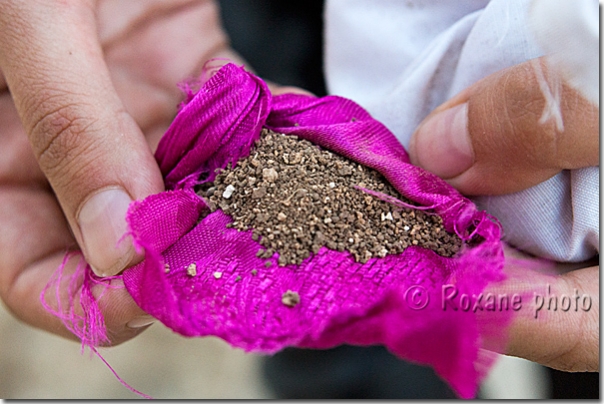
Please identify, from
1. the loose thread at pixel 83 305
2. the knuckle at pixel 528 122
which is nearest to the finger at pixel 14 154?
the loose thread at pixel 83 305

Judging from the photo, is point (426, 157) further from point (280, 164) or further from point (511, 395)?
point (511, 395)

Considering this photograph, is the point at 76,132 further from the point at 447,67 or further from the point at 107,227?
the point at 447,67

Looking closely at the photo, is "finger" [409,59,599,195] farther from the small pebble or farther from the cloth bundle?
the small pebble

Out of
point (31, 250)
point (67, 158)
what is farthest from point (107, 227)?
point (31, 250)

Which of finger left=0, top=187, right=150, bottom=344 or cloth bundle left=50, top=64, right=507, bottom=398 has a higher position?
cloth bundle left=50, top=64, right=507, bottom=398

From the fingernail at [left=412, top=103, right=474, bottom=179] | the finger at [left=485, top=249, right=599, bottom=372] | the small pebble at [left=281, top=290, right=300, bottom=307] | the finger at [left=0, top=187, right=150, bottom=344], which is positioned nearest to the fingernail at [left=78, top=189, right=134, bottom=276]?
the finger at [left=0, top=187, right=150, bottom=344]

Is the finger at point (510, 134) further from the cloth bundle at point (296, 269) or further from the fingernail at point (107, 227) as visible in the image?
the fingernail at point (107, 227)
